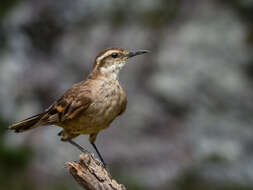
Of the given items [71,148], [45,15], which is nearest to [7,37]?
[45,15]

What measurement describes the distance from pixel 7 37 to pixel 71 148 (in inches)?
123

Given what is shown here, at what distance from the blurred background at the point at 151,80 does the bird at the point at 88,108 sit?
14.5 ft

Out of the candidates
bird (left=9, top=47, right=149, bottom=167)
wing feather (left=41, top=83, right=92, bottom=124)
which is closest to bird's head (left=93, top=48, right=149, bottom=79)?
bird (left=9, top=47, right=149, bottom=167)

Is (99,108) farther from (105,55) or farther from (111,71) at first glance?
(105,55)

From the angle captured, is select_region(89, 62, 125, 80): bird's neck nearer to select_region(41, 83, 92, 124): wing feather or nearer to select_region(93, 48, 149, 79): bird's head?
select_region(93, 48, 149, 79): bird's head

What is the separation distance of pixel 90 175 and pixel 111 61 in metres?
1.88

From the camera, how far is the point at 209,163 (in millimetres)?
12055

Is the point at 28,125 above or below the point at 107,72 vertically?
below

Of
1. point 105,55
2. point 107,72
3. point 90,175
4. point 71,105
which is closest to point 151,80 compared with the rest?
point 105,55

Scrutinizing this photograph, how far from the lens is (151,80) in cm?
1339

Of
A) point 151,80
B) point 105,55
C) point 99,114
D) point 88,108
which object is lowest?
point 99,114

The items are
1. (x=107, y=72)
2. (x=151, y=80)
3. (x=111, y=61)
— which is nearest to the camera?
(x=107, y=72)

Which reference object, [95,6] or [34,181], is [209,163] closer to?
[34,181]

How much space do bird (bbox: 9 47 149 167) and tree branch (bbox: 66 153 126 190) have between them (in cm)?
76
